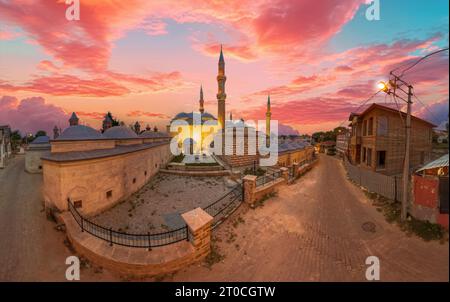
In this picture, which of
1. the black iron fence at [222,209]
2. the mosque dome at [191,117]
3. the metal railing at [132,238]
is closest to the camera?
the metal railing at [132,238]

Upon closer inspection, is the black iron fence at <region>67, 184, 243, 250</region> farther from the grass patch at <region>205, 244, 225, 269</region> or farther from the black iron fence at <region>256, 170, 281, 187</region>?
the black iron fence at <region>256, 170, 281, 187</region>

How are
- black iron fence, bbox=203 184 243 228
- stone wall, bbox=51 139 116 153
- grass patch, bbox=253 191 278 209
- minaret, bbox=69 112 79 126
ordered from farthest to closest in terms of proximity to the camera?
minaret, bbox=69 112 79 126 < stone wall, bbox=51 139 116 153 < grass patch, bbox=253 191 278 209 < black iron fence, bbox=203 184 243 228

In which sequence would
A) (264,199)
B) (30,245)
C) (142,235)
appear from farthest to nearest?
1. (264,199)
2. (30,245)
3. (142,235)

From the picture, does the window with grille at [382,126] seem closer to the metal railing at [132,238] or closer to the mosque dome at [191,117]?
the metal railing at [132,238]

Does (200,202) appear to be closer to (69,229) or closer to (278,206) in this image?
(278,206)

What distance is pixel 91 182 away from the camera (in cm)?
895

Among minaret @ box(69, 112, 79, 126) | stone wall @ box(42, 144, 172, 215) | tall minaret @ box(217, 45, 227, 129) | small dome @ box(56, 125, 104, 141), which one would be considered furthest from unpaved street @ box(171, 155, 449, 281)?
minaret @ box(69, 112, 79, 126)

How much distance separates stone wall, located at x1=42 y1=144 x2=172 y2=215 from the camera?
7.85 m

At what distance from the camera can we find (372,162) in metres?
15.0

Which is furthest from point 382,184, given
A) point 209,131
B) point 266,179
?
point 209,131

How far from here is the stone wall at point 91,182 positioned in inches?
309

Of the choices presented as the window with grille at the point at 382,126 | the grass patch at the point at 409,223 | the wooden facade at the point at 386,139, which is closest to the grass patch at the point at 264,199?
the grass patch at the point at 409,223

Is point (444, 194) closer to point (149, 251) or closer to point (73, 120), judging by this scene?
point (149, 251)
